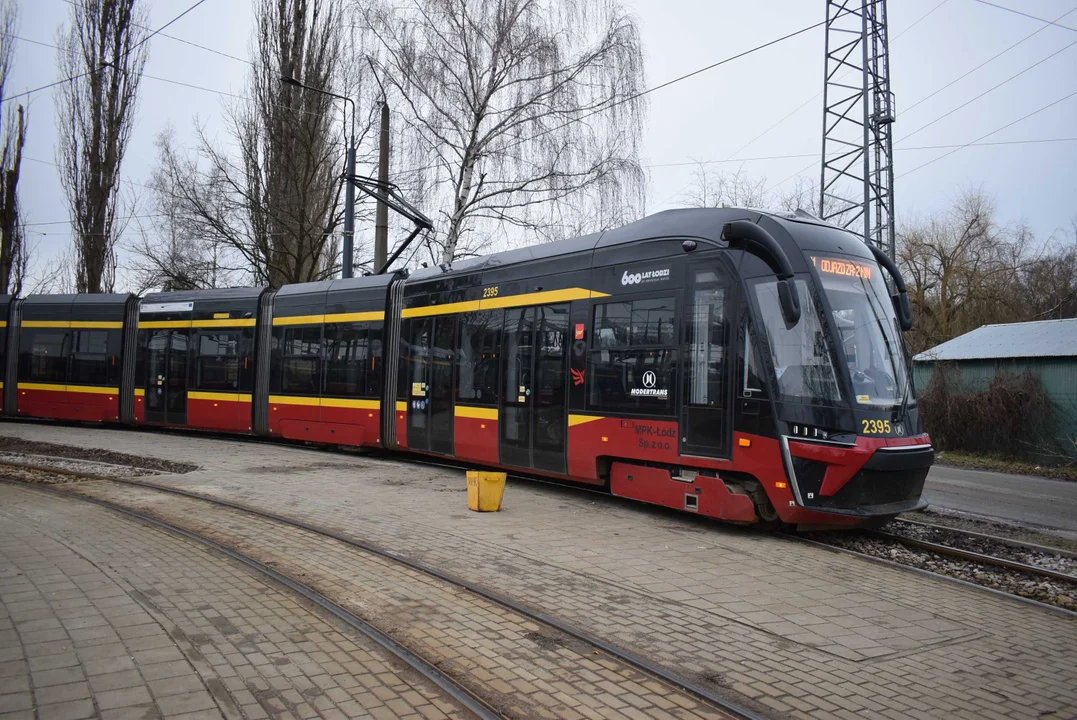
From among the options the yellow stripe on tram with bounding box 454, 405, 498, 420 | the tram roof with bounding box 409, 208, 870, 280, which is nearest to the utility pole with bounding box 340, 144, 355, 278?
the yellow stripe on tram with bounding box 454, 405, 498, 420

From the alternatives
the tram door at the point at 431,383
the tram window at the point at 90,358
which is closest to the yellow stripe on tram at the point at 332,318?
the tram door at the point at 431,383

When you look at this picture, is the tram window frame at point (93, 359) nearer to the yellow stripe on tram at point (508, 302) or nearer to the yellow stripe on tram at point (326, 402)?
the yellow stripe on tram at point (326, 402)

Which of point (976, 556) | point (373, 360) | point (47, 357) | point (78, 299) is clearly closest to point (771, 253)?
point (976, 556)

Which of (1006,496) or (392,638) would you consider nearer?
(392,638)

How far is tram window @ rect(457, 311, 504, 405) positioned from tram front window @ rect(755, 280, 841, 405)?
15.9 feet

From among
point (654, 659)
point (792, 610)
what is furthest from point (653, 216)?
point (654, 659)

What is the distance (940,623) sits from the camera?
573 centimetres

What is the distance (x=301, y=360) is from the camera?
16.3 m

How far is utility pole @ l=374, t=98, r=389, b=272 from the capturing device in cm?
1831

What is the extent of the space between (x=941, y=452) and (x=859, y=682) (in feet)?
60.2

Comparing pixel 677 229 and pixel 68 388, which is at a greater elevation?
pixel 677 229

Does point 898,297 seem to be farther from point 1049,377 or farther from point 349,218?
point 349,218

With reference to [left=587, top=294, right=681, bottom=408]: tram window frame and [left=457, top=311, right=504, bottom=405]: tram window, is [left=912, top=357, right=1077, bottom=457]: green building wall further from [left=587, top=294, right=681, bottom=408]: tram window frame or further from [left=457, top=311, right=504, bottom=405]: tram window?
[left=587, top=294, right=681, bottom=408]: tram window frame

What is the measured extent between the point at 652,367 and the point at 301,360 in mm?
9512
